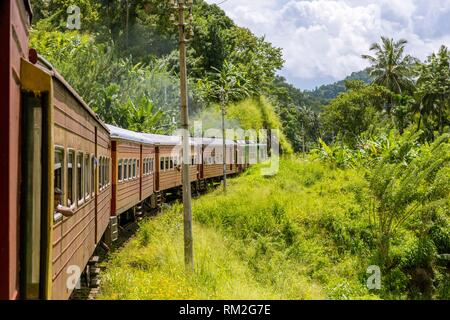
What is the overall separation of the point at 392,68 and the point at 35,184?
168 ft

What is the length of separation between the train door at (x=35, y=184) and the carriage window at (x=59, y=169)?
132 centimetres

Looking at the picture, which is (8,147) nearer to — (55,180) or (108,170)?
(55,180)

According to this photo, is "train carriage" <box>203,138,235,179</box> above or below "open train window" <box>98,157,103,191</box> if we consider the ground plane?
above

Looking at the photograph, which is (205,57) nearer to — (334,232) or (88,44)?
(88,44)

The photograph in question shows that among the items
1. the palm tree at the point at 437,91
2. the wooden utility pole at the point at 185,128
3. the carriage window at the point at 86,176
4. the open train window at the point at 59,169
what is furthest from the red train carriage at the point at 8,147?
the palm tree at the point at 437,91

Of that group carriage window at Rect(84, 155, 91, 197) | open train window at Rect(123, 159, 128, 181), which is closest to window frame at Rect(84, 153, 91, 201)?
carriage window at Rect(84, 155, 91, 197)

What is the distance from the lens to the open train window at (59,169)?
4.97 metres

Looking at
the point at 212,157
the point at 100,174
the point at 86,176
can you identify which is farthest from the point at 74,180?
the point at 212,157

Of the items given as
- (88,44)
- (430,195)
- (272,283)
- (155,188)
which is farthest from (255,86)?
(272,283)

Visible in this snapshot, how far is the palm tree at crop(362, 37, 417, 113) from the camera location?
51156 mm

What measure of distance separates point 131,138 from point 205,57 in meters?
35.1

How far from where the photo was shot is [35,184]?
3.53m

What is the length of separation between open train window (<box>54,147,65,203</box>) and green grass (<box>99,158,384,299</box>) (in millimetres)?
3278

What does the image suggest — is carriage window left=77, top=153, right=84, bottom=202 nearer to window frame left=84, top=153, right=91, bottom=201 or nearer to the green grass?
window frame left=84, top=153, right=91, bottom=201
